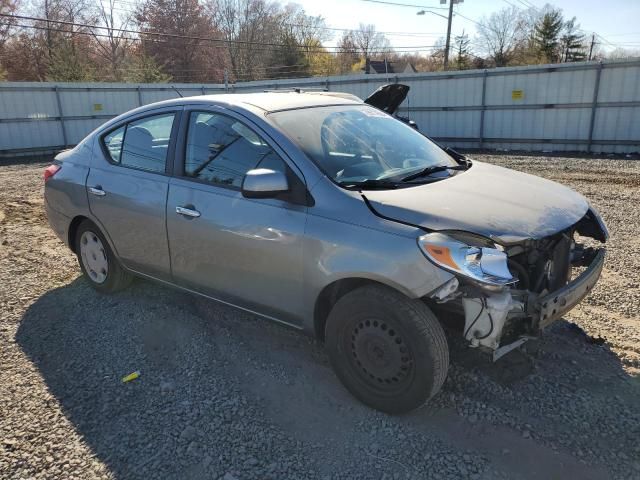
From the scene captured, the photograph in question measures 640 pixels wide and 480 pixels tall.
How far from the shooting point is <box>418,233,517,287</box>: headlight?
2457mm

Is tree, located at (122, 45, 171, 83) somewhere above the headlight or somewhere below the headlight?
above

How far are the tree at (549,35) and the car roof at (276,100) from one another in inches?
1587

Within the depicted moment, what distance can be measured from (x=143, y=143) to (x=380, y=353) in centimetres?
257

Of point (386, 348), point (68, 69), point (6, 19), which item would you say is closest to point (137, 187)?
point (386, 348)

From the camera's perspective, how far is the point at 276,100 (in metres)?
3.63

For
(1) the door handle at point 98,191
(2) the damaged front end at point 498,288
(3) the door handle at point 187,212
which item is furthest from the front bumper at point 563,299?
(1) the door handle at point 98,191

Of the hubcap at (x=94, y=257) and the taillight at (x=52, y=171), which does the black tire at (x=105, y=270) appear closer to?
the hubcap at (x=94, y=257)

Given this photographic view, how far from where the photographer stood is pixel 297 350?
11.9 feet

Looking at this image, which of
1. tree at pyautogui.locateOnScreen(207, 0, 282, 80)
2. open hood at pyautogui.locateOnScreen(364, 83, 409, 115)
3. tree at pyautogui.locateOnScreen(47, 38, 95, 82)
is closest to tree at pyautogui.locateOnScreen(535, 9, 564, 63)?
tree at pyautogui.locateOnScreen(207, 0, 282, 80)

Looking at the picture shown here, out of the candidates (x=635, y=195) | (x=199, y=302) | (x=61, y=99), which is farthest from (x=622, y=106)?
(x=61, y=99)

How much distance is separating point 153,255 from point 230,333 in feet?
2.81

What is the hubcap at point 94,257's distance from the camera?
4500 mm

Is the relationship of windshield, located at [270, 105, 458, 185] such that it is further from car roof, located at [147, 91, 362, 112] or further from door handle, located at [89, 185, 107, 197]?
door handle, located at [89, 185, 107, 197]

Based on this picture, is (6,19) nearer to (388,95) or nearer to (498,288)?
(388,95)
